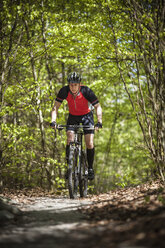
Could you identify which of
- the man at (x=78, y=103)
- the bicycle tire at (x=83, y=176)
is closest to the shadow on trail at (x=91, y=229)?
the bicycle tire at (x=83, y=176)

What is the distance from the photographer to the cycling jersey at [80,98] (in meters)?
6.18

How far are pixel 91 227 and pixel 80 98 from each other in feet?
11.4

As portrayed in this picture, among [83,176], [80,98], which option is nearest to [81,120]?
[80,98]

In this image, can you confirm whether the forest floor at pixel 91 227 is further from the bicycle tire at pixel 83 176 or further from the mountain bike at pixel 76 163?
the bicycle tire at pixel 83 176

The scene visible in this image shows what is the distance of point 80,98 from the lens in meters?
6.20

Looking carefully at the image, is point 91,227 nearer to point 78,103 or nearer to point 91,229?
point 91,229

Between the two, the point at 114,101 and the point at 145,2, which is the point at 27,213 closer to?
the point at 145,2

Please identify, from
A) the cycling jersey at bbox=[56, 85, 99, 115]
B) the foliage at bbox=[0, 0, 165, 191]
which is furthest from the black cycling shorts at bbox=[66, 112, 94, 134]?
the foliage at bbox=[0, 0, 165, 191]

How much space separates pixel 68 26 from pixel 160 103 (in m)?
5.41

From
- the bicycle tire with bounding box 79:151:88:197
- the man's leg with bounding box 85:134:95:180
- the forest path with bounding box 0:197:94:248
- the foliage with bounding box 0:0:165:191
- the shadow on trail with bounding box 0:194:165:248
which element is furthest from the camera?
the bicycle tire with bounding box 79:151:88:197

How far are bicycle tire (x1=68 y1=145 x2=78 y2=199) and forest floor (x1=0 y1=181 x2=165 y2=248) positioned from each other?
4.24ft

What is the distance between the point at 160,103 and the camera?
4.71 meters

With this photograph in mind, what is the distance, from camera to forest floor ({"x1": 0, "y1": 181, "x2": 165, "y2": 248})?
8.20 feet

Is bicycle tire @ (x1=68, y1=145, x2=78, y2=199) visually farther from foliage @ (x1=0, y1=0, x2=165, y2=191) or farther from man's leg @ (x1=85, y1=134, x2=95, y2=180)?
foliage @ (x1=0, y1=0, x2=165, y2=191)
